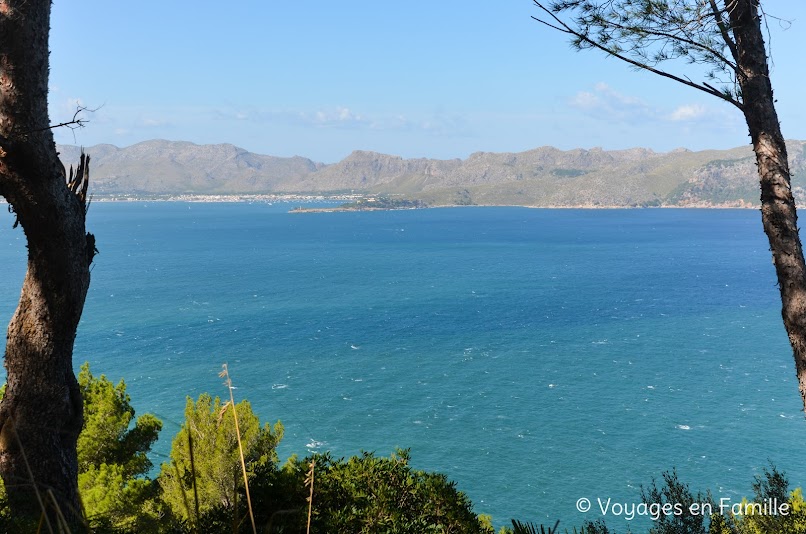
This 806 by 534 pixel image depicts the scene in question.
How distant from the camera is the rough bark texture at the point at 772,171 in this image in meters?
5.95

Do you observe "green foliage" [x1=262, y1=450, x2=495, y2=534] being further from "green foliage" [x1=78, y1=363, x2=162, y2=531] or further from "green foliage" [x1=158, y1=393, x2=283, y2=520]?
"green foliage" [x1=158, y1=393, x2=283, y2=520]

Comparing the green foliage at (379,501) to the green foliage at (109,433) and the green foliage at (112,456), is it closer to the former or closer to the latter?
the green foliage at (112,456)

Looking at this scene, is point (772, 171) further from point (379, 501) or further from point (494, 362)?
point (494, 362)

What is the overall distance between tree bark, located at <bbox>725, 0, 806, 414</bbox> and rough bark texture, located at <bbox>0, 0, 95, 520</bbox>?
605 centimetres

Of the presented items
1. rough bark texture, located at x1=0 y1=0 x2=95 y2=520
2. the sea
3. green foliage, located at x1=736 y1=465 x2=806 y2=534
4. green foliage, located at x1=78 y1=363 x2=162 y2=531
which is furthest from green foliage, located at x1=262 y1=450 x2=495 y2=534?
the sea

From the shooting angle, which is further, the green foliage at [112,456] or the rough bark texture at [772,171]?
the green foliage at [112,456]

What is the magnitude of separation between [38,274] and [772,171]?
660 cm

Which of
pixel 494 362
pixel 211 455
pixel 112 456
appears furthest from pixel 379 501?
pixel 494 362

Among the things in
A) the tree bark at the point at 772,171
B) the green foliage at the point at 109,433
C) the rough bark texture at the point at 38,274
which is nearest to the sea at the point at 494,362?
the green foliage at the point at 109,433

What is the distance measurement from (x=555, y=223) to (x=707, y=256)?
250ft

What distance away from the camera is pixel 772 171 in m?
6.07

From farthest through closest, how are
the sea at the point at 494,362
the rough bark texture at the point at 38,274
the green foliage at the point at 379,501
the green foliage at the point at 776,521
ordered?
the sea at the point at 494,362 < the green foliage at the point at 776,521 < the green foliage at the point at 379,501 < the rough bark texture at the point at 38,274

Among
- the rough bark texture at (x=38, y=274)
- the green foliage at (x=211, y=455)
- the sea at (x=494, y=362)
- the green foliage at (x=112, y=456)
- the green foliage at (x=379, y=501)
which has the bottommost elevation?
the sea at (x=494, y=362)

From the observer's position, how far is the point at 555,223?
178 meters
